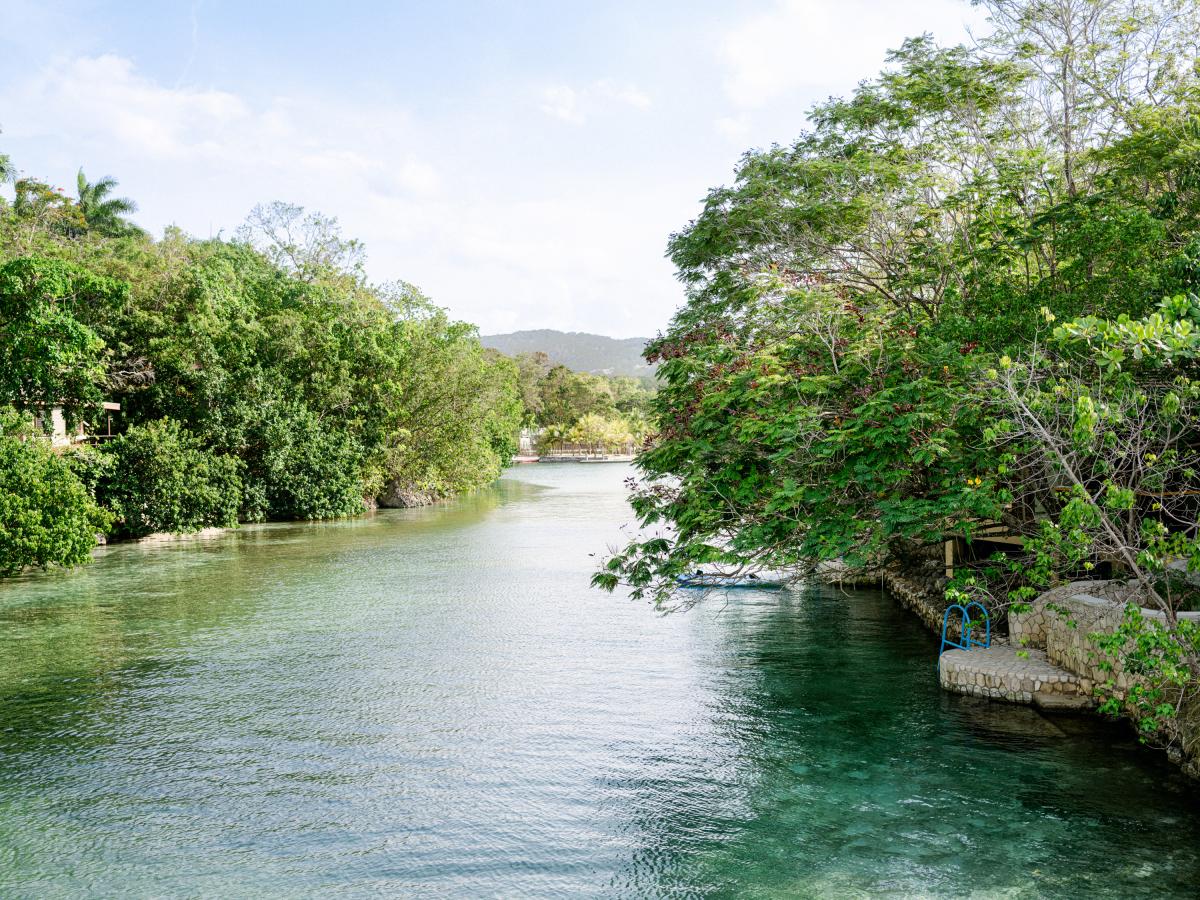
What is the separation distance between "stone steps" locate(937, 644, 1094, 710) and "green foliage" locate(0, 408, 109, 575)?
15057mm

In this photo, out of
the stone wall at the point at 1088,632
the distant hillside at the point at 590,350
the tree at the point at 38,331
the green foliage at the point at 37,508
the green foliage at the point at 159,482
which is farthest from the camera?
the distant hillside at the point at 590,350

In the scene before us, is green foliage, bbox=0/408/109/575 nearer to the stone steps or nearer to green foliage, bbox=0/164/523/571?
green foliage, bbox=0/164/523/571

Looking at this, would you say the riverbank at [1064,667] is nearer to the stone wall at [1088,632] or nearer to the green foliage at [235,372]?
the stone wall at [1088,632]

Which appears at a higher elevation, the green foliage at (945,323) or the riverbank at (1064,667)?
the green foliage at (945,323)

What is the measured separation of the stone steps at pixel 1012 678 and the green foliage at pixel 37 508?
49.4ft

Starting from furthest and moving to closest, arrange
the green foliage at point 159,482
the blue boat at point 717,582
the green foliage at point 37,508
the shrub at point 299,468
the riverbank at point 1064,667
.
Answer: the shrub at point 299,468, the green foliage at point 159,482, the green foliage at point 37,508, the blue boat at point 717,582, the riverbank at point 1064,667

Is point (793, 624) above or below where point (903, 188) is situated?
below

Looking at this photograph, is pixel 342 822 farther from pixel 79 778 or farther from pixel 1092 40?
pixel 1092 40

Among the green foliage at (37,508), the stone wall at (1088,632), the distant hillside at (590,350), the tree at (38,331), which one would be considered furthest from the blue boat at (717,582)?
the distant hillside at (590,350)

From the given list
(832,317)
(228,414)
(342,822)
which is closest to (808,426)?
(832,317)

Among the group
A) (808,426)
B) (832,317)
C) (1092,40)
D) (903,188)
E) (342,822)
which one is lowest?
(342,822)

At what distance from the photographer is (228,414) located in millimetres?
25031

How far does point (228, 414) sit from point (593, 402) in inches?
2024

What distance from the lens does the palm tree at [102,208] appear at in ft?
141
